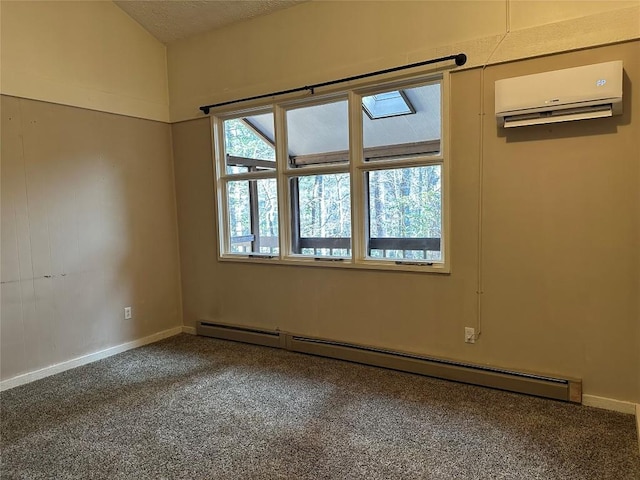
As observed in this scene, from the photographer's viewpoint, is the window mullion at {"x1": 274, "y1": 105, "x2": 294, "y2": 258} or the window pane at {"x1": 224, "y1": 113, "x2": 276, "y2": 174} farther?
the window pane at {"x1": 224, "y1": 113, "x2": 276, "y2": 174}

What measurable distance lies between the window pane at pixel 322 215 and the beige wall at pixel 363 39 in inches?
33.3

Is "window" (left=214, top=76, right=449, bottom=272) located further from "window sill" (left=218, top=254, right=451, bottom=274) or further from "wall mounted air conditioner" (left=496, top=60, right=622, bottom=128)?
"wall mounted air conditioner" (left=496, top=60, right=622, bottom=128)

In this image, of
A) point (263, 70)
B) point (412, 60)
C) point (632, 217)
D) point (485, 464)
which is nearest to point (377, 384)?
point (485, 464)

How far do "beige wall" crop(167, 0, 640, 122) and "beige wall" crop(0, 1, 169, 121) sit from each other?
249 millimetres

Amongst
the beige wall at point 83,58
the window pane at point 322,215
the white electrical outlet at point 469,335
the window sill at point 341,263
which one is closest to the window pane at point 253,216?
the window sill at point 341,263

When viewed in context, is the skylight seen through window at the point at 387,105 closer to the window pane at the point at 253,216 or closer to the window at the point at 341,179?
the window at the point at 341,179

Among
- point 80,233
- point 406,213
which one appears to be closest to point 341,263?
point 406,213

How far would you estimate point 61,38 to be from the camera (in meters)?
3.38

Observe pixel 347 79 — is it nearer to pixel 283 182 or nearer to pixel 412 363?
pixel 283 182

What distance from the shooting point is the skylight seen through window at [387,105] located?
325 cm

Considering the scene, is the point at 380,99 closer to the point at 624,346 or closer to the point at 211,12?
the point at 211,12

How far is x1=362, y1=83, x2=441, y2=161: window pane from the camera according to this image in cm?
312

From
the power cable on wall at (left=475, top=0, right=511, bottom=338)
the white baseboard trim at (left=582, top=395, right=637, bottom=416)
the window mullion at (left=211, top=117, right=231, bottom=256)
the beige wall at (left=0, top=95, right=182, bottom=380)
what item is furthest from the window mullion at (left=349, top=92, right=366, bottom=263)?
the beige wall at (left=0, top=95, right=182, bottom=380)

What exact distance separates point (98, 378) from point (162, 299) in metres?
1.13
